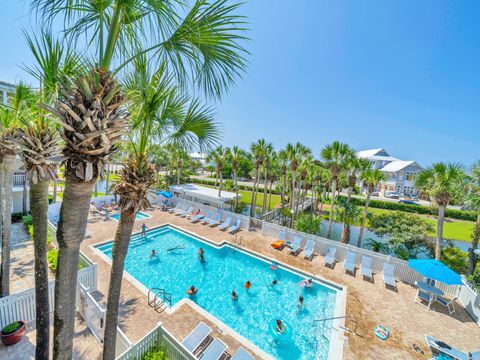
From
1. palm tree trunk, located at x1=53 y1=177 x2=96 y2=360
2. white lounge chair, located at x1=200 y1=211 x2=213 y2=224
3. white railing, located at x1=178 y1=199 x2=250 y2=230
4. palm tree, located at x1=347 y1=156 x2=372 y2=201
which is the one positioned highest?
palm tree, located at x1=347 y1=156 x2=372 y2=201

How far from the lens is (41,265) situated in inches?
202

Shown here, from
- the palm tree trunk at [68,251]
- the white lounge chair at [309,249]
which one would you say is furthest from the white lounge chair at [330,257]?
the palm tree trunk at [68,251]

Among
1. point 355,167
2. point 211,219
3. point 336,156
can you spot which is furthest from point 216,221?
point 355,167

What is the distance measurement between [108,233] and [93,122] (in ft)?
54.5

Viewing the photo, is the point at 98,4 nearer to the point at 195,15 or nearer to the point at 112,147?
the point at 195,15

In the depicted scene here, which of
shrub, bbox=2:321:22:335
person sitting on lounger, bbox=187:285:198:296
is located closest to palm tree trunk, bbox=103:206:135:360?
shrub, bbox=2:321:22:335

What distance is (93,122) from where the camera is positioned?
2660 mm

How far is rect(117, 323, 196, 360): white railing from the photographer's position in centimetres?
540

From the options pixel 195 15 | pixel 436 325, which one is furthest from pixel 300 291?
pixel 195 15

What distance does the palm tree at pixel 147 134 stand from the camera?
402 centimetres

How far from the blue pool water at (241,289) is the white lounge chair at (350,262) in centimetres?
240

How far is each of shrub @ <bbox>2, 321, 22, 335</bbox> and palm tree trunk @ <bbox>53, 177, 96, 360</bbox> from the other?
4.81 meters

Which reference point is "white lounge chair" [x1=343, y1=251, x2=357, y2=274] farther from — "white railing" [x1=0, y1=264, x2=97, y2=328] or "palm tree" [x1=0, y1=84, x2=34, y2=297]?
"palm tree" [x1=0, y1=84, x2=34, y2=297]

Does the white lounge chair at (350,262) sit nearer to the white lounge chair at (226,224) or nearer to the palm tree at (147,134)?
the white lounge chair at (226,224)
